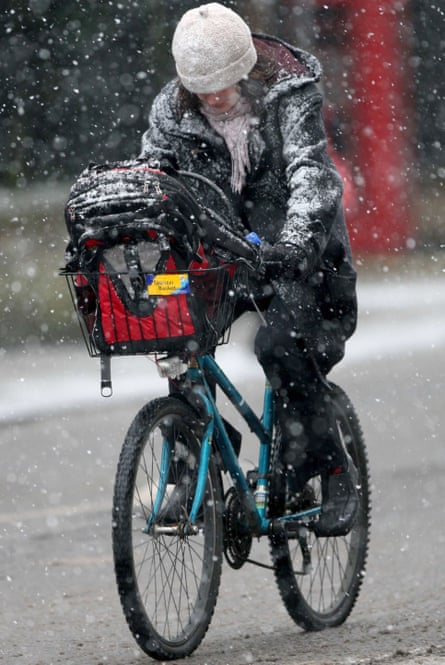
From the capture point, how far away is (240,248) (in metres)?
4.61

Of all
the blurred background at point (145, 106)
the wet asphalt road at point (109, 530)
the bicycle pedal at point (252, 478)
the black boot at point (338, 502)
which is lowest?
the blurred background at point (145, 106)

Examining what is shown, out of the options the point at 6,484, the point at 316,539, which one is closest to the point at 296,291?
the point at 316,539

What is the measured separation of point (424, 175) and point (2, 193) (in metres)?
6.16

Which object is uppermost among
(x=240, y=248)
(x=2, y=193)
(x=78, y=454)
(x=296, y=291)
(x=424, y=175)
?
(x=240, y=248)

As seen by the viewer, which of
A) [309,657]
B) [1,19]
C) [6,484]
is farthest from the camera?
[1,19]

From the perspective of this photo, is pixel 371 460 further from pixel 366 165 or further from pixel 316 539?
pixel 366 165

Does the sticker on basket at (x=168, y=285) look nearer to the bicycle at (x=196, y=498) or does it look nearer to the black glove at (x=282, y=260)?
the bicycle at (x=196, y=498)

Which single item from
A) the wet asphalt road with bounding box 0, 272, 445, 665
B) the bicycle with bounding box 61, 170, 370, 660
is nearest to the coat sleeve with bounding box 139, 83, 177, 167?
the bicycle with bounding box 61, 170, 370, 660

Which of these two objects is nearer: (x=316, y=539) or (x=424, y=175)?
(x=316, y=539)

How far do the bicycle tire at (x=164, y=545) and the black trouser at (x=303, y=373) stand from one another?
1.36 ft

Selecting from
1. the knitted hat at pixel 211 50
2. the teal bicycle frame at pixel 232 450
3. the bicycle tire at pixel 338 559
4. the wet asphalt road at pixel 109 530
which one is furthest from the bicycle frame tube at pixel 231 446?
the knitted hat at pixel 211 50

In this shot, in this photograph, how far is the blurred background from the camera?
65.9ft

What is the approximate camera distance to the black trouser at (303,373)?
523 cm

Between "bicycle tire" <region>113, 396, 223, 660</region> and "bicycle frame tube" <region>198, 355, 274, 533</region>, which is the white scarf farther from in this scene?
"bicycle tire" <region>113, 396, 223, 660</region>
